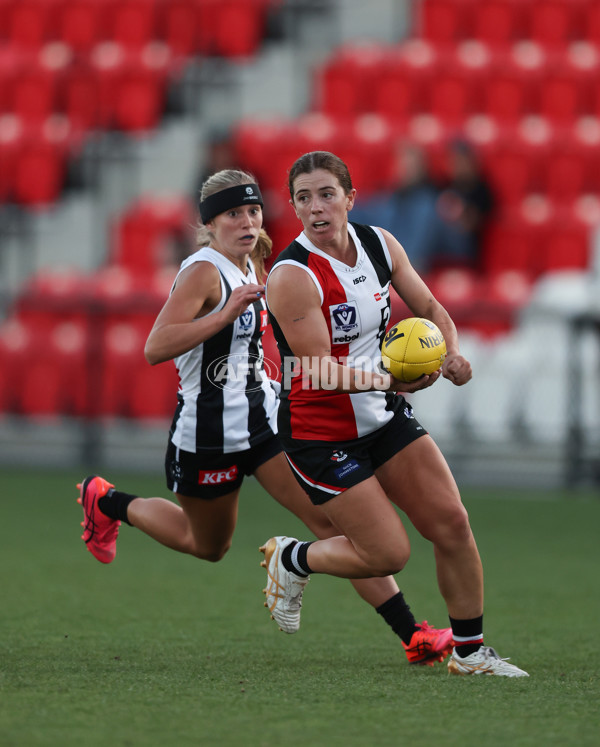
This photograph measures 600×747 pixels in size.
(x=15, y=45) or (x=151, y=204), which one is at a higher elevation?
(x=15, y=45)

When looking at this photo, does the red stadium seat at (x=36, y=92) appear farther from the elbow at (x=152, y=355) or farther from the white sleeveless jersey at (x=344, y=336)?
the white sleeveless jersey at (x=344, y=336)

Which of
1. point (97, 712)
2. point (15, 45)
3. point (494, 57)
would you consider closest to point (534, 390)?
point (494, 57)

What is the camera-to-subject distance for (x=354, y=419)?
4.91m

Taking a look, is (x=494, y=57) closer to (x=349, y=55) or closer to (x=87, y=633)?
(x=349, y=55)

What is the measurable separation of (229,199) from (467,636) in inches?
81.5

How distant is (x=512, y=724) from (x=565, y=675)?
35.5 inches

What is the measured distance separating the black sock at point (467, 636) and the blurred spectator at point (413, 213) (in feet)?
22.8

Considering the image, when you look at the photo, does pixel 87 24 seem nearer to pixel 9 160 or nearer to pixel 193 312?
pixel 9 160

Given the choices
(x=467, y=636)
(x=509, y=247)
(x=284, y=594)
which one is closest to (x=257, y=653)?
(x=284, y=594)

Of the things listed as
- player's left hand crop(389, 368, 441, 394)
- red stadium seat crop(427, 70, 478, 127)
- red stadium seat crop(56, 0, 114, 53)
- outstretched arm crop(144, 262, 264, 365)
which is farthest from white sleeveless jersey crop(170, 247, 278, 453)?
red stadium seat crop(56, 0, 114, 53)

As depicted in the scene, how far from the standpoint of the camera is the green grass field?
3.92 m

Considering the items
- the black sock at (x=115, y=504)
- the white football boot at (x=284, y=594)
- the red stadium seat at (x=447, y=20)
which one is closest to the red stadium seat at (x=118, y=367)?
the red stadium seat at (x=447, y=20)

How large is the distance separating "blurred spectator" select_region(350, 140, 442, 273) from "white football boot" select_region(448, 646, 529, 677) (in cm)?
699

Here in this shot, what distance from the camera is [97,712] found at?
4094 millimetres
